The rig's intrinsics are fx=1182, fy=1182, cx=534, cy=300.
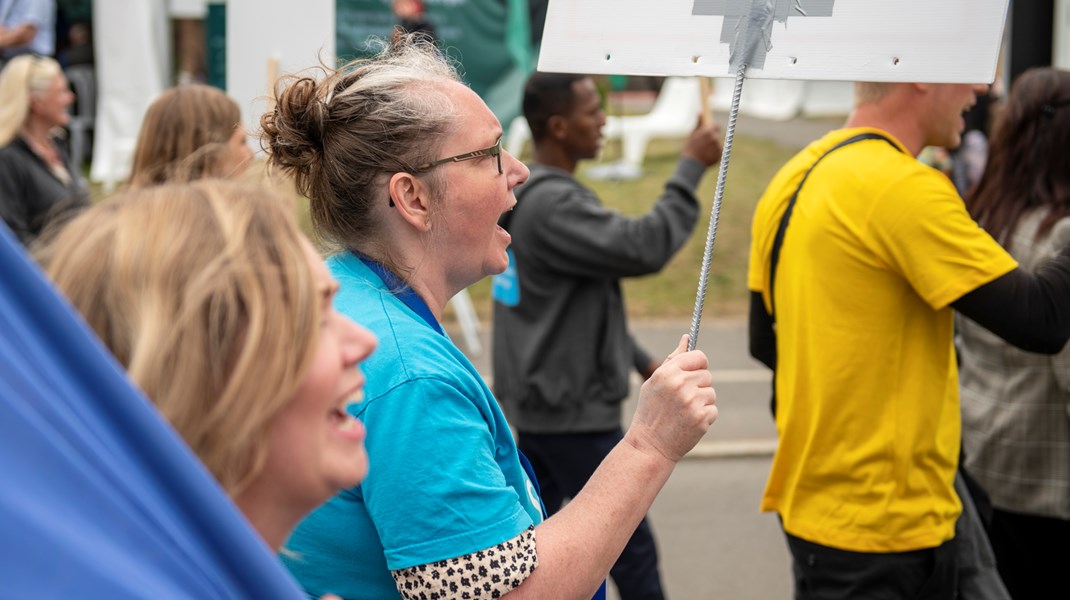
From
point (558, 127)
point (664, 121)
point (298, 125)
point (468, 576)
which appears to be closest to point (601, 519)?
point (468, 576)

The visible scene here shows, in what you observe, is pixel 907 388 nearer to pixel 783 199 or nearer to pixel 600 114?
pixel 783 199

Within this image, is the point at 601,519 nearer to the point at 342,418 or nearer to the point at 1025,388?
the point at 342,418

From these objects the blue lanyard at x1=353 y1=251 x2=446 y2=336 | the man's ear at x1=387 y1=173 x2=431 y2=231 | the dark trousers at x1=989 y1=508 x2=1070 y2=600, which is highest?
the man's ear at x1=387 y1=173 x2=431 y2=231

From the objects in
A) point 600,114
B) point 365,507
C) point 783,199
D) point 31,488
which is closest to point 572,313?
point 600,114

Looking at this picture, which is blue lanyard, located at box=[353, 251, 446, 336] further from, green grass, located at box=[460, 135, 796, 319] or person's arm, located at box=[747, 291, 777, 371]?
green grass, located at box=[460, 135, 796, 319]

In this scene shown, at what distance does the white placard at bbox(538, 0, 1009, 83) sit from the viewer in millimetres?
2160

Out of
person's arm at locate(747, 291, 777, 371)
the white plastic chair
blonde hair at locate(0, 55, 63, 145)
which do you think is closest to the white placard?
person's arm at locate(747, 291, 777, 371)

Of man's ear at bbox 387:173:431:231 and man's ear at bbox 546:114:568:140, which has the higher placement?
man's ear at bbox 387:173:431:231

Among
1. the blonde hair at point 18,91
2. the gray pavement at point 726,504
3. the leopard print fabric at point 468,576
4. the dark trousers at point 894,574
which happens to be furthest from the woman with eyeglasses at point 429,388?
the blonde hair at point 18,91

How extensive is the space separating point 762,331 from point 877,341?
51cm

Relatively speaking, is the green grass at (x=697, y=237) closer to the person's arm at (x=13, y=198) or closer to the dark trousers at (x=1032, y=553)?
the person's arm at (x=13, y=198)

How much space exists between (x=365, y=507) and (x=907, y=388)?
4.53ft

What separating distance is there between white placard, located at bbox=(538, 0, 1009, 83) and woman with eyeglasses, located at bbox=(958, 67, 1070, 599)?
1.12 m

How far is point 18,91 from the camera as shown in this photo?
5.57 m
